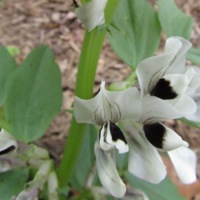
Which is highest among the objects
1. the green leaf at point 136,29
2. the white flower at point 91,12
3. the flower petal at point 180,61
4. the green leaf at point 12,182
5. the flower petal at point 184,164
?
the white flower at point 91,12

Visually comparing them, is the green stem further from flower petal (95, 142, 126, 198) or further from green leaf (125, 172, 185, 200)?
green leaf (125, 172, 185, 200)

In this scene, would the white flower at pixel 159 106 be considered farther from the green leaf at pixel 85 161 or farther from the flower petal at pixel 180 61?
the green leaf at pixel 85 161

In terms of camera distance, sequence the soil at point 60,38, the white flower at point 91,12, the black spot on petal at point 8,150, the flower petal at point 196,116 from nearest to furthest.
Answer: the white flower at point 91,12 → the flower petal at point 196,116 → the black spot on petal at point 8,150 → the soil at point 60,38

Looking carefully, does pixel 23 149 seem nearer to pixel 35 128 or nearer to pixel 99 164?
pixel 35 128

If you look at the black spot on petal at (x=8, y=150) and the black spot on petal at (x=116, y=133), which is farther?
the black spot on petal at (x=8, y=150)

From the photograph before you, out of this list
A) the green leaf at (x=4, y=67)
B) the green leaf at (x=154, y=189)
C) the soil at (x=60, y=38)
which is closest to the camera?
the green leaf at (x=4, y=67)

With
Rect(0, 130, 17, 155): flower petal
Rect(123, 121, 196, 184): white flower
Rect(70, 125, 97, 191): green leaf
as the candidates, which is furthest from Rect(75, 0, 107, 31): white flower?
Rect(70, 125, 97, 191): green leaf

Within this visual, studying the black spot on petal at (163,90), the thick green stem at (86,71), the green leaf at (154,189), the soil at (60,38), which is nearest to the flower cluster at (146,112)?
the black spot on petal at (163,90)

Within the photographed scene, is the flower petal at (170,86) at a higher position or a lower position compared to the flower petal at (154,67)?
lower

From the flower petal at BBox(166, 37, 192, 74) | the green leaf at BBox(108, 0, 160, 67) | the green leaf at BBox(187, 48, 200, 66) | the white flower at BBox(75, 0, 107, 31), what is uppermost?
the white flower at BBox(75, 0, 107, 31)
